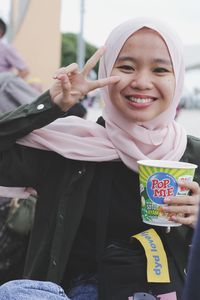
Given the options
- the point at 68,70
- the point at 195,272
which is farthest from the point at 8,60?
the point at 195,272

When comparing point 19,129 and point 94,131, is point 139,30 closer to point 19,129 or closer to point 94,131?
point 94,131

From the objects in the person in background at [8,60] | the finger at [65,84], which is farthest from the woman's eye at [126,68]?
the person in background at [8,60]

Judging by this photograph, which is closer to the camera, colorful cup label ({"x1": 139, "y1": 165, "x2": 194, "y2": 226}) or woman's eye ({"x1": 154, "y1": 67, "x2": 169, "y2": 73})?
colorful cup label ({"x1": 139, "y1": 165, "x2": 194, "y2": 226})

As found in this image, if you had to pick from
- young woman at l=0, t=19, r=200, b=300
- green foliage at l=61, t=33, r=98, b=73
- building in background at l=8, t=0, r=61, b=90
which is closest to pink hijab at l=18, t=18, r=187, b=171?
young woman at l=0, t=19, r=200, b=300

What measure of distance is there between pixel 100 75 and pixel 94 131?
0.23m

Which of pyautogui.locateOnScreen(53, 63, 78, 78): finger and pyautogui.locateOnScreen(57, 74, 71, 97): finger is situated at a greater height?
pyautogui.locateOnScreen(53, 63, 78, 78): finger

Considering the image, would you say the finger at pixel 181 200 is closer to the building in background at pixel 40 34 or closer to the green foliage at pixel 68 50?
the building in background at pixel 40 34

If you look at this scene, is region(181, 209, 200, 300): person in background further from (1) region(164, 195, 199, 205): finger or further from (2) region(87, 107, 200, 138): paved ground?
(2) region(87, 107, 200, 138): paved ground

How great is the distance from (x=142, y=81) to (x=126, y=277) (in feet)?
2.16

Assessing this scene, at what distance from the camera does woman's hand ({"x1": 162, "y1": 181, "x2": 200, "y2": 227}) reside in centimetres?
157

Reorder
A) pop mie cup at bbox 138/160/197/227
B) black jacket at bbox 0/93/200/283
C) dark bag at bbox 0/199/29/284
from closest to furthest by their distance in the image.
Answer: pop mie cup at bbox 138/160/197/227, black jacket at bbox 0/93/200/283, dark bag at bbox 0/199/29/284

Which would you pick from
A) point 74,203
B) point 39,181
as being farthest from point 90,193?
point 39,181

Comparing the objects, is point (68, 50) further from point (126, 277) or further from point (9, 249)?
point (126, 277)

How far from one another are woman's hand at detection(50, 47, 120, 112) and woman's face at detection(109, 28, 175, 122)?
6cm
